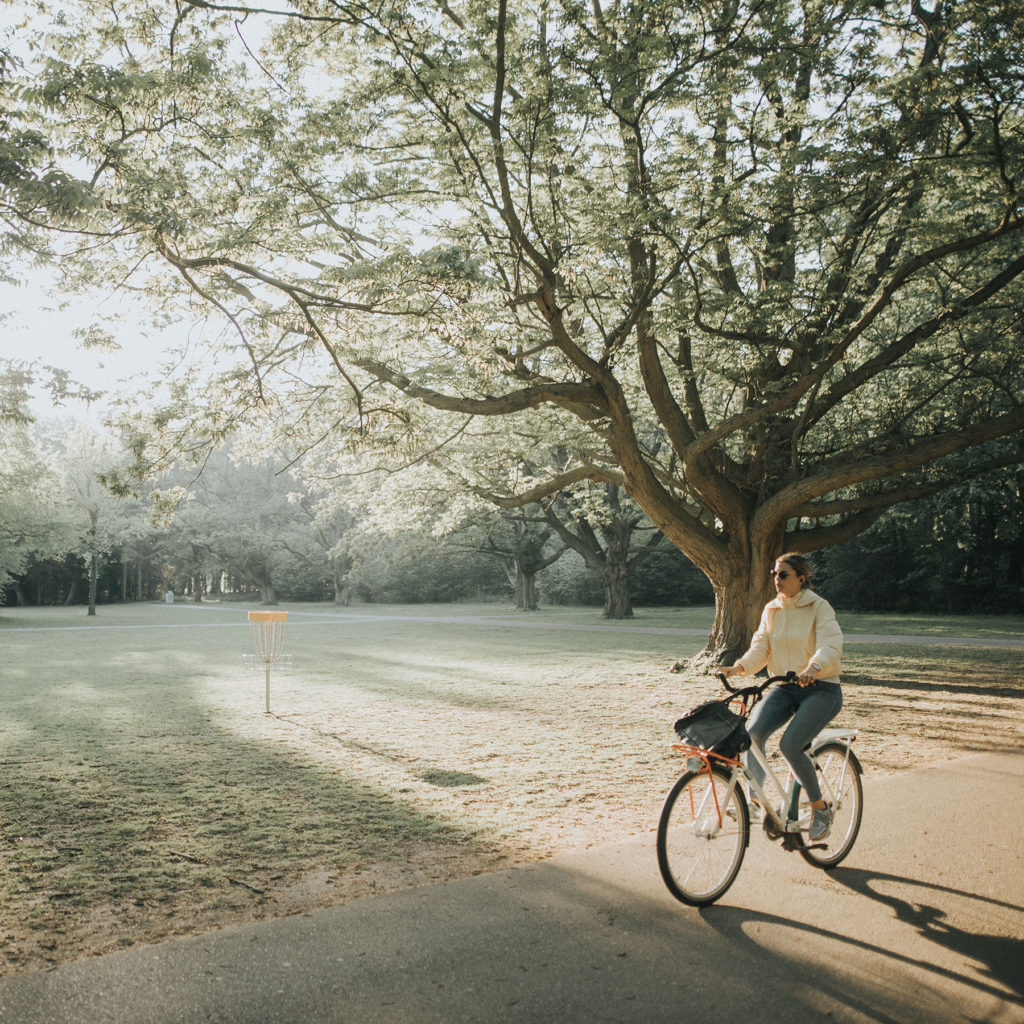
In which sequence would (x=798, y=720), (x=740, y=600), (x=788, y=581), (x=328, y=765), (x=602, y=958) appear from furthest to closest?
1. (x=740, y=600)
2. (x=328, y=765)
3. (x=788, y=581)
4. (x=798, y=720)
5. (x=602, y=958)

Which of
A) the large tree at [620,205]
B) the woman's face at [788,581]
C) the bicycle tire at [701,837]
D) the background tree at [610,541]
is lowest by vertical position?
the bicycle tire at [701,837]

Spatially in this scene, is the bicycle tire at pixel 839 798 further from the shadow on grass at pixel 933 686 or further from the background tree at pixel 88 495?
the background tree at pixel 88 495

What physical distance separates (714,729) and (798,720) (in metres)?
0.68

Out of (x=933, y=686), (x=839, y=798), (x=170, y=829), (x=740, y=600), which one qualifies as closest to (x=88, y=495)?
(x=740, y=600)

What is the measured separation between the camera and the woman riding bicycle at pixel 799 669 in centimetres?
471

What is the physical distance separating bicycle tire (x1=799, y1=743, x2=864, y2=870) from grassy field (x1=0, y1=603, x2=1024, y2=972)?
119 centimetres

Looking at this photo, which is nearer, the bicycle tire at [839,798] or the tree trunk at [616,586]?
the bicycle tire at [839,798]

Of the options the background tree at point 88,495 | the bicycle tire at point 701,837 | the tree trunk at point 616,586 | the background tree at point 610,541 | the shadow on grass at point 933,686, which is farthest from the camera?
the background tree at point 88,495

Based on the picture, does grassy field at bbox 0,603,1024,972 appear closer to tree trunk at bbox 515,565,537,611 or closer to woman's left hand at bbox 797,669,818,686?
woman's left hand at bbox 797,669,818,686

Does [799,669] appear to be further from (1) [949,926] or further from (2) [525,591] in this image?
(2) [525,591]

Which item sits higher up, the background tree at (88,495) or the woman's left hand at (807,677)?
the background tree at (88,495)

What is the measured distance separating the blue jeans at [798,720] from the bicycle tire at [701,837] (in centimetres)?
37

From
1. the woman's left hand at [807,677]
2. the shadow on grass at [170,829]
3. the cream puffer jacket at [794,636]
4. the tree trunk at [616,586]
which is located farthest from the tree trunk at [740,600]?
the tree trunk at [616,586]

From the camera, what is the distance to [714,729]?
4.37 m
